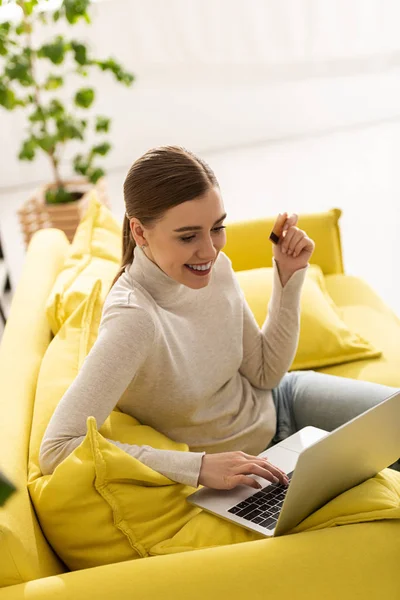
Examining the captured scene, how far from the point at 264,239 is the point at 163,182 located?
1.20 meters

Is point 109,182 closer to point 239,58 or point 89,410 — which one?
point 239,58

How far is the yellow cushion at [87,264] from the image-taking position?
1943 millimetres

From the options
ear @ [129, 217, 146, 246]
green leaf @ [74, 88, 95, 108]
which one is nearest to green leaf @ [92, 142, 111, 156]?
green leaf @ [74, 88, 95, 108]

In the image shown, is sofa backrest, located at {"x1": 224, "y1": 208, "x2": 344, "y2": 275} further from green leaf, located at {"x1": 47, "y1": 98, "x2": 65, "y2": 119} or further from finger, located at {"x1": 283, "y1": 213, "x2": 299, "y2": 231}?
green leaf, located at {"x1": 47, "y1": 98, "x2": 65, "y2": 119}

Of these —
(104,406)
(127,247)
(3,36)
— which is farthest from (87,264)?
(3,36)

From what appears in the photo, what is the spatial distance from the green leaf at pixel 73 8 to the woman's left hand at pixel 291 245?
94.2 inches

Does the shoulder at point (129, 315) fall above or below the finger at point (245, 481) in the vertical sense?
above

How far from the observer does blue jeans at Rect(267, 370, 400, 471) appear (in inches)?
69.0

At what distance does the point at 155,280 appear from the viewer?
5.09ft

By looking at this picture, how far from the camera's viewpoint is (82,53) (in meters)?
3.92

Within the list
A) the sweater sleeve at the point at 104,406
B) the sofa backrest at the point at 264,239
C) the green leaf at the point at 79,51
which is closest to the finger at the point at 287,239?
the sweater sleeve at the point at 104,406

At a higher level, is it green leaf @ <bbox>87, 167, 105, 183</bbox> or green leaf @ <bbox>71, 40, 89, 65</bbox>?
green leaf @ <bbox>71, 40, 89, 65</bbox>

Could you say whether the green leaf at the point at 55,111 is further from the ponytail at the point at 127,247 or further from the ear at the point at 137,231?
the ear at the point at 137,231

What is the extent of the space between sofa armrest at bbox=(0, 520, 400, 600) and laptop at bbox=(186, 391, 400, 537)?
0.23 feet
